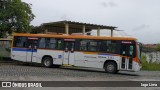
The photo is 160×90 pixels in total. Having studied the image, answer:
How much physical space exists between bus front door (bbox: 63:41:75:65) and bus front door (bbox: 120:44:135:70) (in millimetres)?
4258

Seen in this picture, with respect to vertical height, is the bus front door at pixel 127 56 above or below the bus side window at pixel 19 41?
below

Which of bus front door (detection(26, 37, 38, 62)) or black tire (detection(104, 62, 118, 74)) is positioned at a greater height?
bus front door (detection(26, 37, 38, 62))

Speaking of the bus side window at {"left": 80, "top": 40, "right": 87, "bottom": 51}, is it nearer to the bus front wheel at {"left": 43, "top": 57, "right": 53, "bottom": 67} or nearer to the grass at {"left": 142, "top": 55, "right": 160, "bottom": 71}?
the bus front wheel at {"left": 43, "top": 57, "right": 53, "bottom": 67}

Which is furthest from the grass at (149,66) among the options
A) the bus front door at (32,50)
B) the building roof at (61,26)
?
the bus front door at (32,50)

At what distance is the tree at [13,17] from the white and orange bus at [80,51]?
3508 millimetres

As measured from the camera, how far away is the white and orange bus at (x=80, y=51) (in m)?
26.5

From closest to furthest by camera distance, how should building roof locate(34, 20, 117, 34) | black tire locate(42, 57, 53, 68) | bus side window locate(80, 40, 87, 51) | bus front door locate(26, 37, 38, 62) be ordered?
bus side window locate(80, 40, 87, 51), black tire locate(42, 57, 53, 68), bus front door locate(26, 37, 38, 62), building roof locate(34, 20, 117, 34)

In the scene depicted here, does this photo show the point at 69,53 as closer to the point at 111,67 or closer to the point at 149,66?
the point at 111,67

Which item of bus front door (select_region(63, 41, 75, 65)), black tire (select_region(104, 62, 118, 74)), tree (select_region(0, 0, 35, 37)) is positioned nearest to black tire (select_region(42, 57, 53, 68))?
bus front door (select_region(63, 41, 75, 65))

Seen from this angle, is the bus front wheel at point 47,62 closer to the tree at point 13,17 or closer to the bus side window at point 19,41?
the bus side window at point 19,41

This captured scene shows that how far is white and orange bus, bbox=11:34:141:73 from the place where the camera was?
26469 millimetres

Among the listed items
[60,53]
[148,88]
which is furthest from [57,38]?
[148,88]

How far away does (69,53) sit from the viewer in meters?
28.7

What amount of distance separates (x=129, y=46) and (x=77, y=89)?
12311 mm
